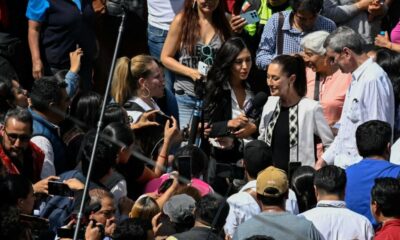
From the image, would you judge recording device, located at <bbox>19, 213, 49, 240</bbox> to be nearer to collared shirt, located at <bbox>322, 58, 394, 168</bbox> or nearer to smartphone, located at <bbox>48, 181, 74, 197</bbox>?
smartphone, located at <bbox>48, 181, 74, 197</bbox>

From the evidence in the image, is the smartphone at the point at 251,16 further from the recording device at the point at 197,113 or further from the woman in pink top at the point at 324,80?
the recording device at the point at 197,113

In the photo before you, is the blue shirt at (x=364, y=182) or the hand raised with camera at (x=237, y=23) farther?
A: the hand raised with camera at (x=237, y=23)

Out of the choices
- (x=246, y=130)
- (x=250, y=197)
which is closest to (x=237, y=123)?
(x=246, y=130)

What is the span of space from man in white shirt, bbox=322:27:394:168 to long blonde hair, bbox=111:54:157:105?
1613 millimetres

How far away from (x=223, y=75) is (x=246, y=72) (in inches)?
7.9

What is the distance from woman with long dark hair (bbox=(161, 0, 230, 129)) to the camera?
1148 cm

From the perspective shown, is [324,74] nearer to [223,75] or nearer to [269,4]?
[223,75]

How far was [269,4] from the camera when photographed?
12.3m

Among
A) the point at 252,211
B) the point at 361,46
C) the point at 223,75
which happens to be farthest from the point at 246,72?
the point at 252,211

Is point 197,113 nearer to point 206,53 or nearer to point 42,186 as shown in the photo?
point 206,53

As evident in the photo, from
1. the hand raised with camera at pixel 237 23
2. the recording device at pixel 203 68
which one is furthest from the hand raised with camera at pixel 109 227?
the hand raised with camera at pixel 237 23

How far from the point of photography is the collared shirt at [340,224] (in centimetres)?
820

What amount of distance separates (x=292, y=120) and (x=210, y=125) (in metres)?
0.69

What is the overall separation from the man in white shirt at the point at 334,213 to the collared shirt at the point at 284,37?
10.9 ft
